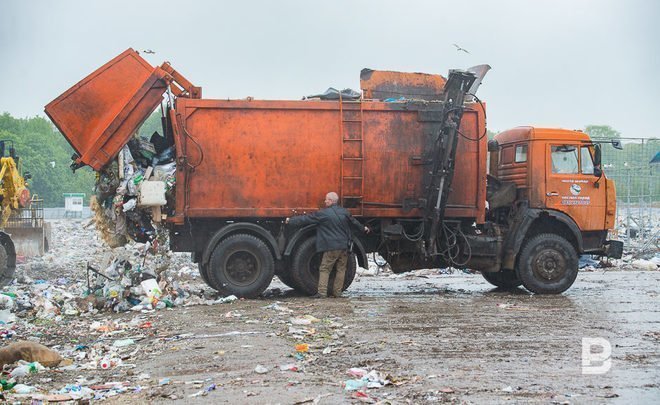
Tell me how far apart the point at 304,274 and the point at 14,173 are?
6.51 metres

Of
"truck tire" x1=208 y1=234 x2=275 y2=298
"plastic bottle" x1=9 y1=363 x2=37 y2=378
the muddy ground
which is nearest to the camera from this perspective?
the muddy ground

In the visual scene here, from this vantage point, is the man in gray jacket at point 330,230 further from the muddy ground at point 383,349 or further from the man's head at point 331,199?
the muddy ground at point 383,349

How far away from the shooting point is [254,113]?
36.3 feet

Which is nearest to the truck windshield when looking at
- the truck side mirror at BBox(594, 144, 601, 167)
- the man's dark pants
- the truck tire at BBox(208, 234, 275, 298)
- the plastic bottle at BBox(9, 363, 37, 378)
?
the truck side mirror at BBox(594, 144, 601, 167)

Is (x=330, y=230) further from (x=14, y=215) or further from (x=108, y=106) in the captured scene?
(x=14, y=215)

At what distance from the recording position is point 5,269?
529 inches

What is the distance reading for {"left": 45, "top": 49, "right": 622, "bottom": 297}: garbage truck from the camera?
10.9 m

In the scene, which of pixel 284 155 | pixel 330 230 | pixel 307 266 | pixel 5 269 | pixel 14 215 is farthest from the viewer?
pixel 14 215

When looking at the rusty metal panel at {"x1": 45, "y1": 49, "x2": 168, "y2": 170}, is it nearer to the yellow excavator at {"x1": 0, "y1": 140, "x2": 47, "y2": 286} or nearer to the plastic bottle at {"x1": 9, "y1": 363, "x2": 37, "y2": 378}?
the yellow excavator at {"x1": 0, "y1": 140, "x2": 47, "y2": 286}

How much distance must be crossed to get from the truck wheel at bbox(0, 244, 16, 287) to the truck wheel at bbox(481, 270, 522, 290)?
8.35 metres

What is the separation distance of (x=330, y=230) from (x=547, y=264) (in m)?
3.66

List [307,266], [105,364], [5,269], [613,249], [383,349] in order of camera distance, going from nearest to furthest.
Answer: [105,364], [383,349], [307,266], [613,249], [5,269]

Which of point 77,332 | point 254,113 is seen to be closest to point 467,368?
point 77,332

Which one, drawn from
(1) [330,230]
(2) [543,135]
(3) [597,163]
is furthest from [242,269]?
(3) [597,163]
